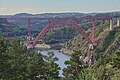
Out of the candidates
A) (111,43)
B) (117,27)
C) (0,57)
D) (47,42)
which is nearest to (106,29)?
(117,27)

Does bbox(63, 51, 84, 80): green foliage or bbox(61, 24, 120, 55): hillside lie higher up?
bbox(63, 51, 84, 80): green foliage

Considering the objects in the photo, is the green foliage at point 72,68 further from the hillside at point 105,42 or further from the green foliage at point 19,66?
the hillside at point 105,42

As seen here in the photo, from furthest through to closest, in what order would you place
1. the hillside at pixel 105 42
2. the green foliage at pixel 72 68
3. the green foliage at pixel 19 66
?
the hillside at pixel 105 42 → the green foliage at pixel 72 68 → the green foliage at pixel 19 66

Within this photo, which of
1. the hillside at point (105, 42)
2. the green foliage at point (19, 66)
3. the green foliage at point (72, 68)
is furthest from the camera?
the hillside at point (105, 42)

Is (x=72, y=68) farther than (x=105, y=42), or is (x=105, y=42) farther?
(x=105, y=42)

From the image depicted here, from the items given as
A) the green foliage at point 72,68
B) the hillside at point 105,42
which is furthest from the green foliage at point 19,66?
the hillside at point 105,42

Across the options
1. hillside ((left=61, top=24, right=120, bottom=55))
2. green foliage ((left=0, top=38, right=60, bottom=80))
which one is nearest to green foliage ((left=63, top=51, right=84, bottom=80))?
green foliage ((left=0, top=38, right=60, bottom=80))

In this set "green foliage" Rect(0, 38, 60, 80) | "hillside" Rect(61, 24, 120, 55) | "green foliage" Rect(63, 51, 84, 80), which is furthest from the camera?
"hillside" Rect(61, 24, 120, 55)

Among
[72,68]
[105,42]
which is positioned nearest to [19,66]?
[72,68]

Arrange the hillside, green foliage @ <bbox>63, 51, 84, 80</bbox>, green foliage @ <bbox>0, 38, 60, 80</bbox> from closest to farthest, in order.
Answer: green foliage @ <bbox>0, 38, 60, 80</bbox>, green foliage @ <bbox>63, 51, 84, 80</bbox>, the hillside

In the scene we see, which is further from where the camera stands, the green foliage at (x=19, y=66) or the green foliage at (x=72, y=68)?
the green foliage at (x=72, y=68)

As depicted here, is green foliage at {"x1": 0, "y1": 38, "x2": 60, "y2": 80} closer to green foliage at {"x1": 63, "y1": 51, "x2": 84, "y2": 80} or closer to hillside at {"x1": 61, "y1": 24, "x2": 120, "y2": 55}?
green foliage at {"x1": 63, "y1": 51, "x2": 84, "y2": 80}

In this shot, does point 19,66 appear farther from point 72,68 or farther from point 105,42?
point 105,42
